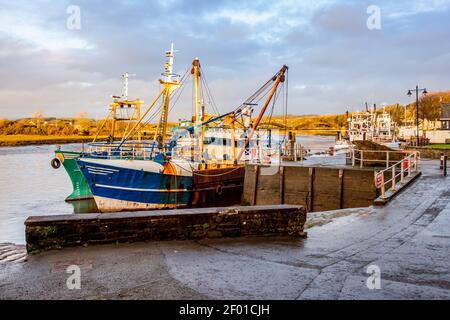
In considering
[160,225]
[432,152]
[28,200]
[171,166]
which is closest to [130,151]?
[171,166]

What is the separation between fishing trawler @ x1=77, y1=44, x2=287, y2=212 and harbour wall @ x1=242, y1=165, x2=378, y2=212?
153 inches

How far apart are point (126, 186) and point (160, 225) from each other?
50.8 ft

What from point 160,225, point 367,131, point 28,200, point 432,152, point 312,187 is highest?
point 367,131

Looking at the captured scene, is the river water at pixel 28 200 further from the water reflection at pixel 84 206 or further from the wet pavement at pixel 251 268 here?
the wet pavement at pixel 251 268

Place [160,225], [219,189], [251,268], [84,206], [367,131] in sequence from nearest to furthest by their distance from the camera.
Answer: [251,268] < [160,225] < [219,189] < [84,206] < [367,131]

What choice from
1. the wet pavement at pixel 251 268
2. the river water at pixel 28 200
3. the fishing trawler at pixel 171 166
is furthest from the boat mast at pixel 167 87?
the wet pavement at pixel 251 268

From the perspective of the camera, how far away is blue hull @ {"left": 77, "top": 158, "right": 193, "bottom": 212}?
73.3ft

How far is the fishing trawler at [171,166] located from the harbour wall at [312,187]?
3.89m

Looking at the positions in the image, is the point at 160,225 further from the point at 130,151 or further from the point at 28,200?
the point at 28,200

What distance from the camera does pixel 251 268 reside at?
6484 millimetres

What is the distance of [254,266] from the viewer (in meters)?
6.59

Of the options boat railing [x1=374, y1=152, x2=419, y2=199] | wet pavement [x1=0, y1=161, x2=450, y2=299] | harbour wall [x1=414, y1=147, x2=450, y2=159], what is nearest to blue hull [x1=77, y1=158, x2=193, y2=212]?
boat railing [x1=374, y1=152, x2=419, y2=199]
